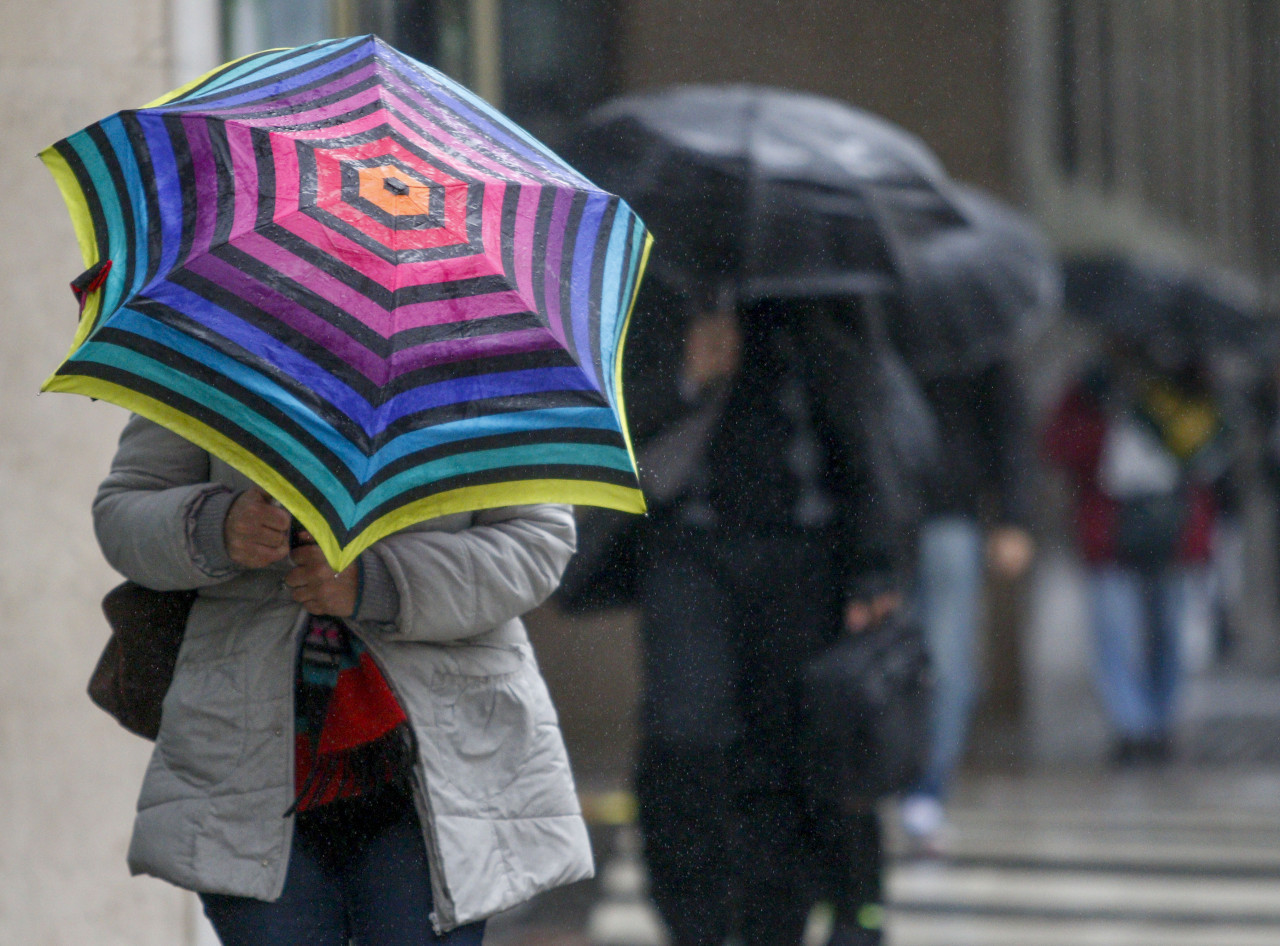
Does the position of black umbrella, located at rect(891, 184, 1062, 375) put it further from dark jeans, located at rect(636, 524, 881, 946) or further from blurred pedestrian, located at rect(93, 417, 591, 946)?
blurred pedestrian, located at rect(93, 417, 591, 946)

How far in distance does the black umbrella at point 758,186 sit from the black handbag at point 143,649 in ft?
4.79

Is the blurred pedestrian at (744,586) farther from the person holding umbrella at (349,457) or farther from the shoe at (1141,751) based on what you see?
the shoe at (1141,751)

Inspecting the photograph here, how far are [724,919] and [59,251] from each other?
210cm

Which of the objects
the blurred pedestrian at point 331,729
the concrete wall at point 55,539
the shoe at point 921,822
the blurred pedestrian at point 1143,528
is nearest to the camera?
the blurred pedestrian at point 331,729

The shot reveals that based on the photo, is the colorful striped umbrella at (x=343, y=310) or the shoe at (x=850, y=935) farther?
the shoe at (x=850, y=935)

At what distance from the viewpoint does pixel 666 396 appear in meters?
3.68

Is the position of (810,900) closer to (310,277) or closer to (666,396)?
(666,396)

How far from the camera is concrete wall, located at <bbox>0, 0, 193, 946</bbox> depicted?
3.91m

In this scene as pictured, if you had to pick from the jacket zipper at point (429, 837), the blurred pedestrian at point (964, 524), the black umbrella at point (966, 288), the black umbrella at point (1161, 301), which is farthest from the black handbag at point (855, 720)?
the jacket zipper at point (429, 837)

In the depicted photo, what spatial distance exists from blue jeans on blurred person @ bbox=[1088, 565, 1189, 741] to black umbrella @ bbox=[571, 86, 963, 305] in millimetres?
3799

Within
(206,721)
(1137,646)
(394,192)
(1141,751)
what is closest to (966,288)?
(394,192)

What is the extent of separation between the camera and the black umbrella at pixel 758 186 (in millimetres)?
3629

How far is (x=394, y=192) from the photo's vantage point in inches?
85.9

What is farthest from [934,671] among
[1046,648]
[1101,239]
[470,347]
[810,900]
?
[1046,648]
